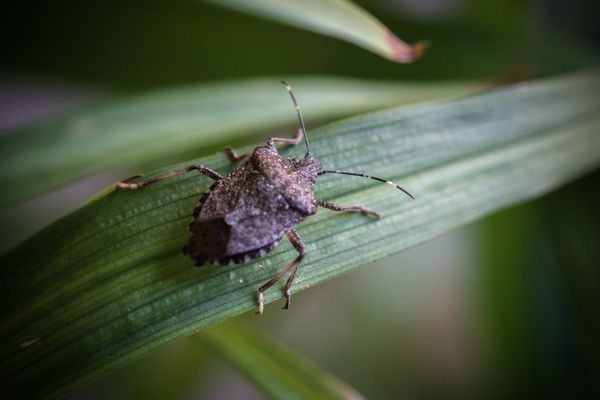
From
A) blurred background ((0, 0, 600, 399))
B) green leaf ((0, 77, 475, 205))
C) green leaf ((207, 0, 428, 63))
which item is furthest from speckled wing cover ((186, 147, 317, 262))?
blurred background ((0, 0, 600, 399))

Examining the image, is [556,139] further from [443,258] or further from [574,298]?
[443,258]

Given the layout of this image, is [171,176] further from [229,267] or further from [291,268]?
[291,268]

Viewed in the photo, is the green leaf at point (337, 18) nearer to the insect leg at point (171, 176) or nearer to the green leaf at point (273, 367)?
the insect leg at point (171, 176)

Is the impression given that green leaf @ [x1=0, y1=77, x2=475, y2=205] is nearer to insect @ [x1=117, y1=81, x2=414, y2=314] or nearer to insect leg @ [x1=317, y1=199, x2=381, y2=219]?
insect @ [x1=117, y1=81, x2=414, y2=314]

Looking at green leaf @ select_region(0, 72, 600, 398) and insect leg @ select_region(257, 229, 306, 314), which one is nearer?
green leaf @ select_region(0, 72, 600, 398)

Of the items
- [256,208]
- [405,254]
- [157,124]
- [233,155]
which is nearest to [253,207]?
[256,208]
